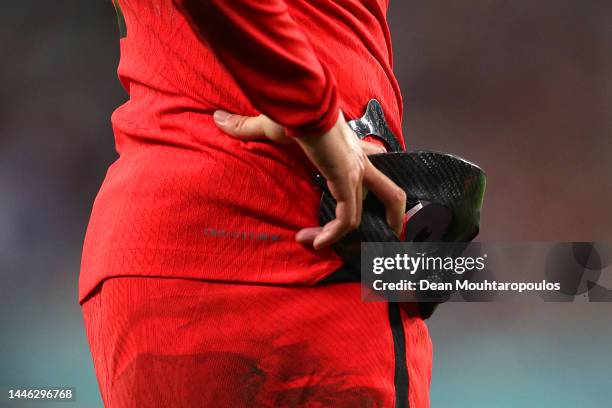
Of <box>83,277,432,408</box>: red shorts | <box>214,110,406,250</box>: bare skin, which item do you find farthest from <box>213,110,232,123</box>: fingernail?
<box>83,277,432,408</box>: red shorts

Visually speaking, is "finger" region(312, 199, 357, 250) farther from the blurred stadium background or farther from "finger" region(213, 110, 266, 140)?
the blurred stadium background

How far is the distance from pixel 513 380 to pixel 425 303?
1.50 metres

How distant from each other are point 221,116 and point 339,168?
9cm

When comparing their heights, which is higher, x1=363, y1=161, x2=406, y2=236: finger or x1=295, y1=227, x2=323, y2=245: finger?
x1=363, y1=161, x2=406, y2=236: finger

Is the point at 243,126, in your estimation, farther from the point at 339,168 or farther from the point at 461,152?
the point at 461,152

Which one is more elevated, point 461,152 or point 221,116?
point 461,152

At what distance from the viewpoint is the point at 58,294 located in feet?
6.51

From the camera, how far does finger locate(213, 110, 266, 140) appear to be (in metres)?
0.44

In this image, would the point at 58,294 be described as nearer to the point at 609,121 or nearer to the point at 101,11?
the point at 101,11

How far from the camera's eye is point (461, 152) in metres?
1.92

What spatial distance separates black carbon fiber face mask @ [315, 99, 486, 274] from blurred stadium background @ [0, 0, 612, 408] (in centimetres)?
143

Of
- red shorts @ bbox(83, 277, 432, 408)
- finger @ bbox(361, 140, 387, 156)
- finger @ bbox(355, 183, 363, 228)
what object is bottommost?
red shorts @ bbox(83, 277, 432, 408)

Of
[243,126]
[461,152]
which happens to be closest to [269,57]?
[243,126]

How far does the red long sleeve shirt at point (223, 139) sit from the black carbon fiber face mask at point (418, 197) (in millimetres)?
11
